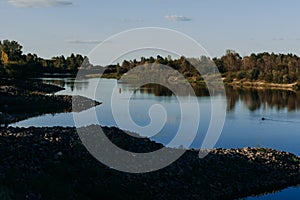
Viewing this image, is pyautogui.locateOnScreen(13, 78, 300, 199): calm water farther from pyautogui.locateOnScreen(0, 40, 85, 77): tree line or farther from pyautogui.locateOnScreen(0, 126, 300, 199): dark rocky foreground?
pyautogui.locateOnScreen(0, 40, 85, 77): tree line

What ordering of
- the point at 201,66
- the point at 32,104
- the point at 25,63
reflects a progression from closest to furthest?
the point at 32,104
the point at 25,63
the point at 201,66

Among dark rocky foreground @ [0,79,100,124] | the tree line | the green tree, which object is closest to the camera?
dark rocky foreground @ [0,79,100,124]

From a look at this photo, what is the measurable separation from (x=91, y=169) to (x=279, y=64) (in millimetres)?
106683

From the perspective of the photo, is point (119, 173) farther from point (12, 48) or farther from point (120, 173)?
point (12, 48)

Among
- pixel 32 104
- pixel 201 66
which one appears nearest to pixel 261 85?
pixel 201 66

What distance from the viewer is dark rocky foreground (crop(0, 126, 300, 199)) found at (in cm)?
1647

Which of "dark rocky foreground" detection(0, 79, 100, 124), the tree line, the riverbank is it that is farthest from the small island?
the riverbank

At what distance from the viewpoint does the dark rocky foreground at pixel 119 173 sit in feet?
54.0

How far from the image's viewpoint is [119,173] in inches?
763

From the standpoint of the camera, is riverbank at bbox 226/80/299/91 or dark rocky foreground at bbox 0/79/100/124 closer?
dark rocky foreground at bbox 0/79/100/124

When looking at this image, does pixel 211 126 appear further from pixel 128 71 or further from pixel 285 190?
pixel 128 71

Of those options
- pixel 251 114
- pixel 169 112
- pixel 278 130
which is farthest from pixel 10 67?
pixel 278 130

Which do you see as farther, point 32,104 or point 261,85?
point 261,85

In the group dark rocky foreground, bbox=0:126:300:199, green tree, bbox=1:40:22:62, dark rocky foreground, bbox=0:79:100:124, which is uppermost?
green tree, bbox=1:40:22:62
